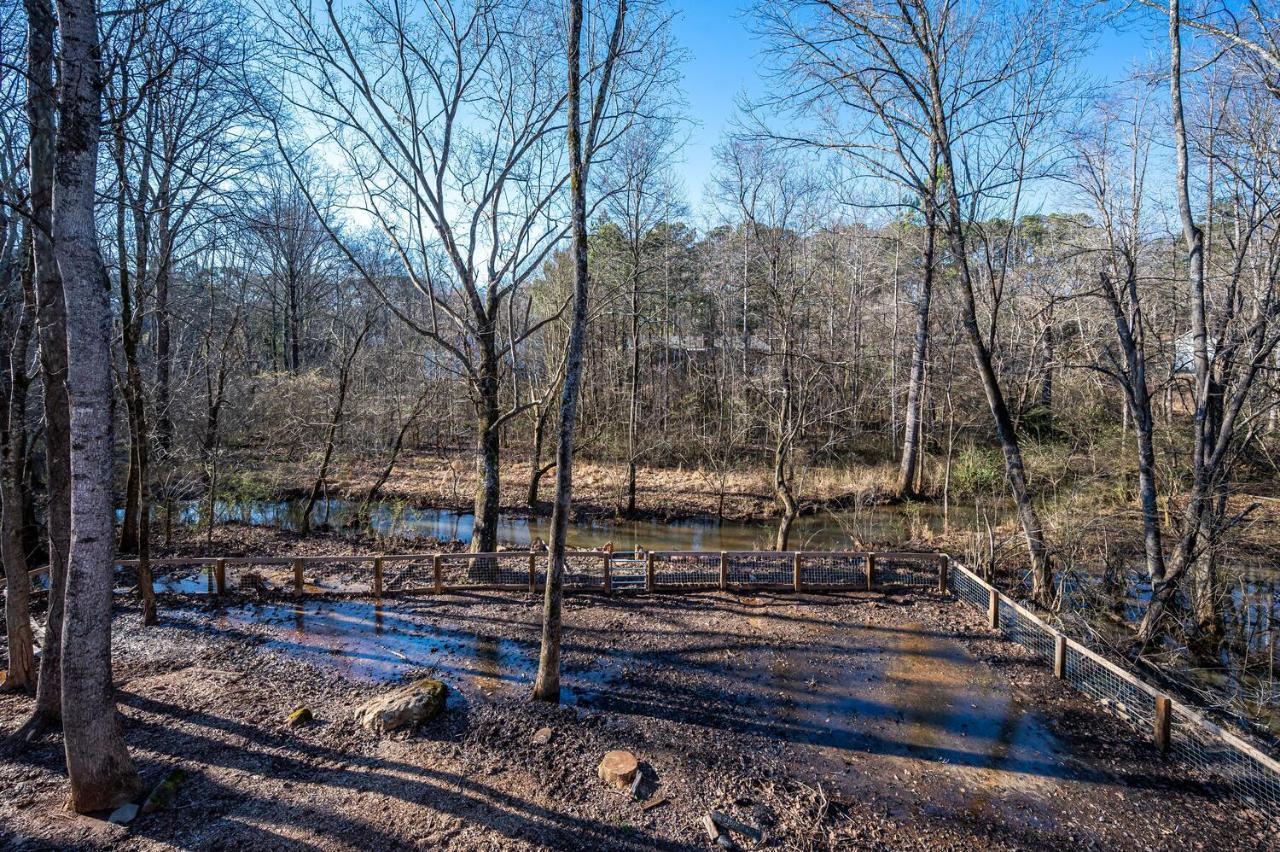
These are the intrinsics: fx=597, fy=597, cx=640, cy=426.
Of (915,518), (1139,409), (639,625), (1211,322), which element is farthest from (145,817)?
(915,518)

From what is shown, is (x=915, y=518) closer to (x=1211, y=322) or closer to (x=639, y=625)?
(x=1211, y=322)

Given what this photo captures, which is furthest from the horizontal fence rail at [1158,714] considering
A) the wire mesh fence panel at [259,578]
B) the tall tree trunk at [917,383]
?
the wire mesh fence panel at [259,578]

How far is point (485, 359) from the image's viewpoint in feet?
34.0

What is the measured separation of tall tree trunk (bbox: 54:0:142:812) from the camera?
4.09 metres

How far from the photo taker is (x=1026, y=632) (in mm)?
7812

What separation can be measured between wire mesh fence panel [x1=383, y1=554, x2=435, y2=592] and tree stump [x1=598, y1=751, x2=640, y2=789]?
509cm

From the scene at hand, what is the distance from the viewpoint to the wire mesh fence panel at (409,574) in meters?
9.50

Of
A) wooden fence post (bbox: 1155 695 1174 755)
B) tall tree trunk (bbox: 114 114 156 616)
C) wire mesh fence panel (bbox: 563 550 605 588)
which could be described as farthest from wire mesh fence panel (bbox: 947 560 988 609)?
tall tree trunk (bbox: 114 114 156 616)

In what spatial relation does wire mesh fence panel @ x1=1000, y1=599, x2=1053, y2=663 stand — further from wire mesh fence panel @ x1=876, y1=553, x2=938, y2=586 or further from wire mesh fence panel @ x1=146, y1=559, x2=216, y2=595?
wire mesh fence panel @ x1=146, y1=559, x2=216, y2=595

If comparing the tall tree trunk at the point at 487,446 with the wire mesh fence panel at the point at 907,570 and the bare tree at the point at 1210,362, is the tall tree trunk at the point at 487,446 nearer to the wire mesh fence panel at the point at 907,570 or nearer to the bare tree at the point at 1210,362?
the wire mesh fence panel at the point at 907,570

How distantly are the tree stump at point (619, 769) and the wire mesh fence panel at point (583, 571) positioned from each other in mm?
3726

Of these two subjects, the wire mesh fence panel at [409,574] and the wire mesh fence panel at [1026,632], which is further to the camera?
the wire mesh fence panel at [409,574]

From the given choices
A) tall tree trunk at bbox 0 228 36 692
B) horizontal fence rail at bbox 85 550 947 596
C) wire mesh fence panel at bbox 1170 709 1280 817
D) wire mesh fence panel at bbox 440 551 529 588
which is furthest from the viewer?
wire mesh fence panel at bbox 440 551 529 588

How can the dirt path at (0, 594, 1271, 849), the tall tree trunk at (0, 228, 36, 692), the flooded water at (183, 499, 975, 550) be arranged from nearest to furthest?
the dirt path at (0, 594, 1271, 849) → the tall tree trunk at (0, 228, 36, 692) → the flooded water at (183, 499, 975, 550)
